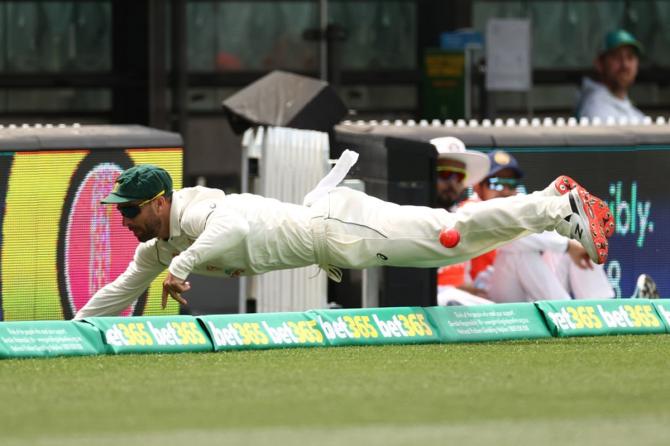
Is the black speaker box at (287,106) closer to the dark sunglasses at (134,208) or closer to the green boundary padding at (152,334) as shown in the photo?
the dark sunglasses at (134,208)

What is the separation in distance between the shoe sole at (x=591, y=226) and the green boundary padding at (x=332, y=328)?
39 centimetres

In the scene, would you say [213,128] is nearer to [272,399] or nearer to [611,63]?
[611,63]

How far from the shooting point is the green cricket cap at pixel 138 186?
10.5 m

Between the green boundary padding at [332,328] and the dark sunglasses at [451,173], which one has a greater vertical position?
the dark sunglasses at [451,173]

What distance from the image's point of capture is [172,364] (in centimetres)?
963

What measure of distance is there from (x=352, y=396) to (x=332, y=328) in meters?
2.12

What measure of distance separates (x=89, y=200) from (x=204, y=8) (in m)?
9.88

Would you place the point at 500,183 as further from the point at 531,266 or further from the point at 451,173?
the point at 531,266

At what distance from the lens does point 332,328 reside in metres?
Answer: 10.5

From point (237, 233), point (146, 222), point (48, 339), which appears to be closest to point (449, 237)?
point (237, 233)

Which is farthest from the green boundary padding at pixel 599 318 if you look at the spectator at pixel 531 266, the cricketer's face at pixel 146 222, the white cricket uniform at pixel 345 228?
the cricketer's face at pixel 146 222

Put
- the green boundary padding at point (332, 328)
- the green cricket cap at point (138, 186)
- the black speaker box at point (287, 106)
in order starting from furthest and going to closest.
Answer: the black speaker box at point (287, 106)
the green cricket cap at point (138, 186)
the green boundary padding at point (332, 328)

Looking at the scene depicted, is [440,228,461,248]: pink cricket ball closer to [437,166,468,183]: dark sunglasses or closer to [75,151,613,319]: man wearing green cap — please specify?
[75,151,613,319]: man wearing green cap

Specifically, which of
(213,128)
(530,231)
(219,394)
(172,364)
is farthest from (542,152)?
(213,128)
